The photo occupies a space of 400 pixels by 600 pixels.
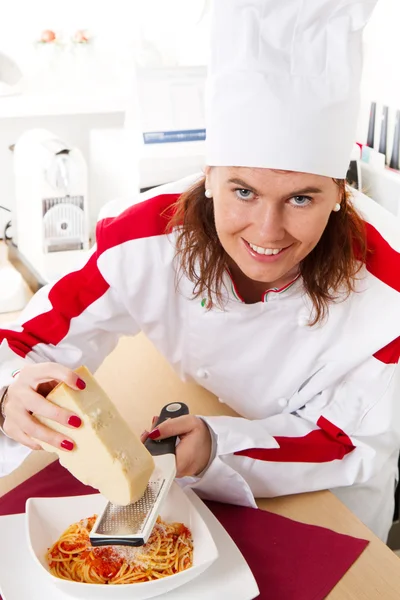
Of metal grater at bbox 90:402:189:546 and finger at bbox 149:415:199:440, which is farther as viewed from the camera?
finger at bbox 149:415:199:440

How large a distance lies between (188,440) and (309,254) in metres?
0.38

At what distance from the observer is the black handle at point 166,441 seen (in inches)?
42.8

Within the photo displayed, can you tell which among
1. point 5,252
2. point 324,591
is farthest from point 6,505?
point 5,252

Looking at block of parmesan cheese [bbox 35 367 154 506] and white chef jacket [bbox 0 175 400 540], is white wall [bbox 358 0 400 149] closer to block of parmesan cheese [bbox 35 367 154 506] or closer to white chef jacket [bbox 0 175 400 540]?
white chef jacket [bbox 0 175 400 540]

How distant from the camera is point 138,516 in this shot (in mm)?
948

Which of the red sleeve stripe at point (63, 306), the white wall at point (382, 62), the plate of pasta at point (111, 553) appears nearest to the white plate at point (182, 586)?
the plate of pasta at point (111, 553)

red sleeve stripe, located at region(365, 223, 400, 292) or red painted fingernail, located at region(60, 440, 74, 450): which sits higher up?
red sleeve stripe, located at region(365, 223, 400, 292)

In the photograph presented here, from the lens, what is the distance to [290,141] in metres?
1.00

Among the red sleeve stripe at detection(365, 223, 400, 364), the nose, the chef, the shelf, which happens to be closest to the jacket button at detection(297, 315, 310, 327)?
the chef

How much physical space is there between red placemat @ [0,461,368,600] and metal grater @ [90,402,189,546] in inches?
5.7

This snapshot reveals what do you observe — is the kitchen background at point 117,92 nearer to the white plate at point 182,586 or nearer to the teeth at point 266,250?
the teeth at point 266,250

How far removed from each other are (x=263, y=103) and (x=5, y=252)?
127 centimetres

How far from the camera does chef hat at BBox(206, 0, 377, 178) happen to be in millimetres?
969

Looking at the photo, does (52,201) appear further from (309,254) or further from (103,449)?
(103,449)
